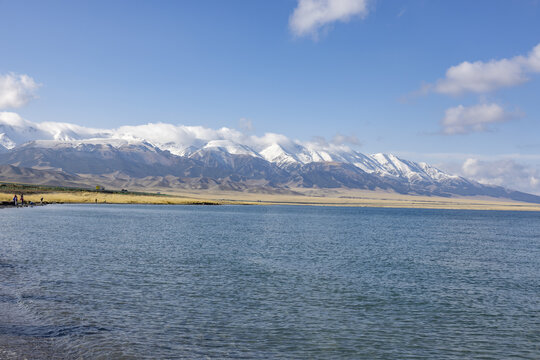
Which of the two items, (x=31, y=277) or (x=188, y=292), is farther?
(x=31, y=277)

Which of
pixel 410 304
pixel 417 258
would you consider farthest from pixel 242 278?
pixel 417 258

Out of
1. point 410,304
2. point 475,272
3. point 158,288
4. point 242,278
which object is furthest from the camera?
point 475,272

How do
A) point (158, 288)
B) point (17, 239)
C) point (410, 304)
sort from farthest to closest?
1. point (17, 239)
2. point (158, 288)
3. point (410, 304)

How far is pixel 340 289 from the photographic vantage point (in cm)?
3328

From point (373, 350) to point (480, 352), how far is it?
15.3ft

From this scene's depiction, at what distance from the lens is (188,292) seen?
1214 inches

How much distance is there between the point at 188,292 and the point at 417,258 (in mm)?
31694

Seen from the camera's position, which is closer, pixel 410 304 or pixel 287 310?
pixel 287 310

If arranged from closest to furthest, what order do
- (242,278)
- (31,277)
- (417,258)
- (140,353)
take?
(140,353), (31,277), (242,278), (417,258)

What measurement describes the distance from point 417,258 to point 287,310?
3109 centimetres

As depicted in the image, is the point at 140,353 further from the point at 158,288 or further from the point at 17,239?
the point at 17,239

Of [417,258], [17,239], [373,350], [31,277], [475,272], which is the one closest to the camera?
[373,350]

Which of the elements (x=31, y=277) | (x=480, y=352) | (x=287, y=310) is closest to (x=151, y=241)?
(x=31, y=277)

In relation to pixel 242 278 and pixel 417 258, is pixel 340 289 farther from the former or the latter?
pixel 417 258
